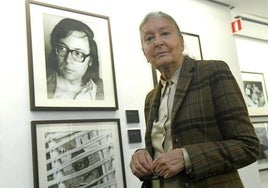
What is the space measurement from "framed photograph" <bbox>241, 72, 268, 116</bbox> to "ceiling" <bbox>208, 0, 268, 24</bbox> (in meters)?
0.62

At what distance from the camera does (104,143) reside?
1.91m

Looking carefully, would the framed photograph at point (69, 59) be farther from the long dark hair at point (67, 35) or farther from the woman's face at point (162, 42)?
the woman's face at point (162, 42)

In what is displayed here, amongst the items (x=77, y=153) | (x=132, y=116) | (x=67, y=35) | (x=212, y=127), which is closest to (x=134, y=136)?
(x=132, y=116)

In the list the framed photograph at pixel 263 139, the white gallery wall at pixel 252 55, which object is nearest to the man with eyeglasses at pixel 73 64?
the framed photograph at pixel 263 139

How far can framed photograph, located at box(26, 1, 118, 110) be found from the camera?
1768mm

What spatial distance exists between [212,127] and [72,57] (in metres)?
1.06

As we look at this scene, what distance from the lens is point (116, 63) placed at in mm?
2125

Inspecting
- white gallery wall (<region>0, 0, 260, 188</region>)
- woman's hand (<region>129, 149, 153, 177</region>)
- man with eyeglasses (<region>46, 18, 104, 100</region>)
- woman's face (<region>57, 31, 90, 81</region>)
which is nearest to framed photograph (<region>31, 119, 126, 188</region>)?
white gallery wall (<region>0, 0, 260, 188</region>)

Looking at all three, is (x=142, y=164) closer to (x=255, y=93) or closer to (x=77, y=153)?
(x=77, y=153)

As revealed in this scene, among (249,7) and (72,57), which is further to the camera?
(249,7)

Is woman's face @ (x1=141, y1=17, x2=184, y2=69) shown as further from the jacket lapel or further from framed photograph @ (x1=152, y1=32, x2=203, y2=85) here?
framed photograph @ (x1=152, y1=32, x2=203, y2=85)

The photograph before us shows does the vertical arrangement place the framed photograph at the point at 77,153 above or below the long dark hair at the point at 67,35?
below

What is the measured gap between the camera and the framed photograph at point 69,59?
177cm

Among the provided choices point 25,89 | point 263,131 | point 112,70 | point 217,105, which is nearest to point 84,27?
point 112,70
